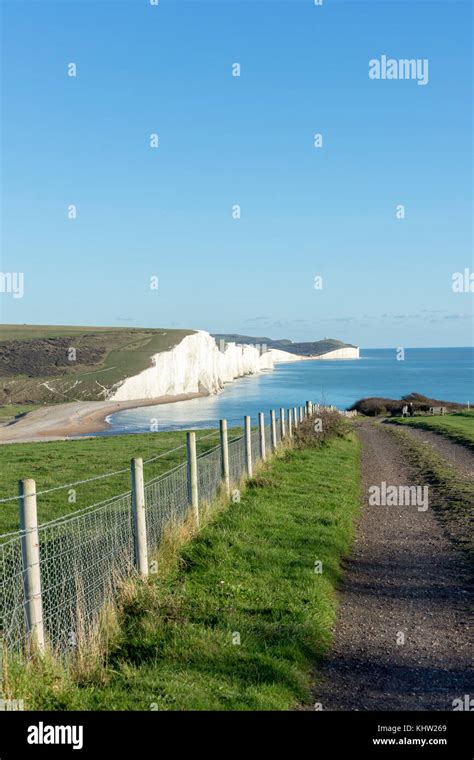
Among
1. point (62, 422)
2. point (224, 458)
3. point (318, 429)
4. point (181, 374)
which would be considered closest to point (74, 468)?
point (318, 429)

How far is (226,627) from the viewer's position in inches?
277

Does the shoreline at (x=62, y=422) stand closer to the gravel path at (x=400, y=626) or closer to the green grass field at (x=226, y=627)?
the gravel path at (x=400, y=626)

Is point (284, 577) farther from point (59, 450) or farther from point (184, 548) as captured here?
point (59, 450)

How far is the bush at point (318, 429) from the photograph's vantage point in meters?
24.9

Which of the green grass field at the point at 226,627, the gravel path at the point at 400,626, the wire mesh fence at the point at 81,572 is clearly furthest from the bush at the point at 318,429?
the green grass field at the point at 226,627

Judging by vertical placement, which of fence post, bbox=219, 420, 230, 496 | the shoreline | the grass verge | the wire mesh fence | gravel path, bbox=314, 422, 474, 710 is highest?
fence post, bbox=219, 420, 230, 496

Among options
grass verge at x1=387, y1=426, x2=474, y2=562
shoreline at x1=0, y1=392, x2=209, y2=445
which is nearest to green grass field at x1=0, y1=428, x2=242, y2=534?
grass verge at x1=387, y1=426, x2=474, y2=562

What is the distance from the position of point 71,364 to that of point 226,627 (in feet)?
339

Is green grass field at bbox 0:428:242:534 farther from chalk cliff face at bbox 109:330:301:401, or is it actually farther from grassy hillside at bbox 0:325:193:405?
chalk cliff face at bbox 109:330:301:401

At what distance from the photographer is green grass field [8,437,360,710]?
548 cm

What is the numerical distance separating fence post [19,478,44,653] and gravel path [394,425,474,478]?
14.4 metres

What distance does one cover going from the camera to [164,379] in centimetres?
10012
